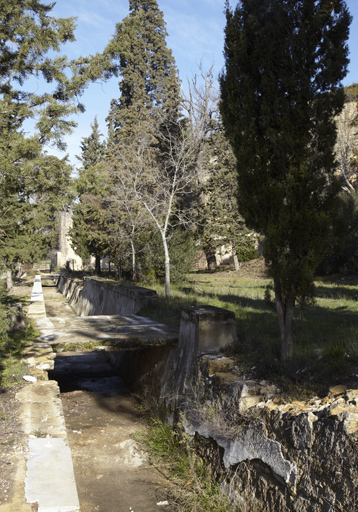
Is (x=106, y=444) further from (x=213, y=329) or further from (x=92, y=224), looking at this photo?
(x=92, y=224)

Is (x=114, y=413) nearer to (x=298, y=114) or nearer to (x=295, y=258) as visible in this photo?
(x=295, y=258)

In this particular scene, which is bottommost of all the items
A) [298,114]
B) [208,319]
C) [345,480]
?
[345,480]

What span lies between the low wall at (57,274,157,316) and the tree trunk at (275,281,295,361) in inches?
204

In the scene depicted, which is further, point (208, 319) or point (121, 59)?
point (121, 59)

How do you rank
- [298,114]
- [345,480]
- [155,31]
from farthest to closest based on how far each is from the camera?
1. [155,31]
2. [298,114]
3. [345,480]

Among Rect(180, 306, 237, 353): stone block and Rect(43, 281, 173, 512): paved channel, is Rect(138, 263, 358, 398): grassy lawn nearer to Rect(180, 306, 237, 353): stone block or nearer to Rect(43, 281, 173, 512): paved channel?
Rect(180, 306, 237, 353): stone block

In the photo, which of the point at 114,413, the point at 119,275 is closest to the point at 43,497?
the point at 114,413

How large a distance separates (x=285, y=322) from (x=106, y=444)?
3.43 metres

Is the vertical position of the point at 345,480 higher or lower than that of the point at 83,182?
lower

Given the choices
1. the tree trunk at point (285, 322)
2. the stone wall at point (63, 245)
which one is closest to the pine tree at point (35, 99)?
the tree trunk at point (285, 322)

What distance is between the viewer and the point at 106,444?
22.1 ft

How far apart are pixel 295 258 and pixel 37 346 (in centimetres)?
443

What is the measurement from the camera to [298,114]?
5.48 meters

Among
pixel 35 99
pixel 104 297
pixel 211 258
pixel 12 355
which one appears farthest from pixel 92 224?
pixel 12 355
